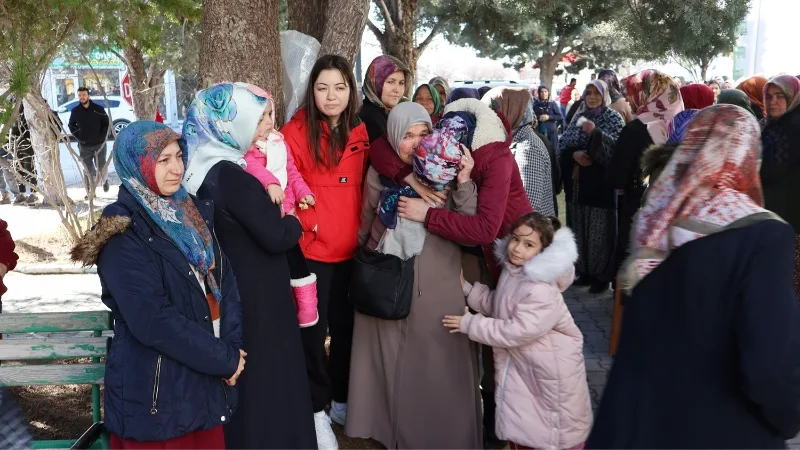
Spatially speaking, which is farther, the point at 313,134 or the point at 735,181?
the point at 313,134

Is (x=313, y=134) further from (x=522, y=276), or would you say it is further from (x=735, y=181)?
(x=735, y=181)

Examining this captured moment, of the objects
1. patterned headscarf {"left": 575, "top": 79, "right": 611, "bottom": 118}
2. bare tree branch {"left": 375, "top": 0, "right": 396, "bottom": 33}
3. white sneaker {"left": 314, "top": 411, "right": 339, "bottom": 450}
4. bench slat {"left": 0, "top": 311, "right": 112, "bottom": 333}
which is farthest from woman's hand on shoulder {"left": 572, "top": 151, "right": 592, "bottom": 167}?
bare tree branch {"left": 375, "top": 0, "right": 396, "bottom": 33}

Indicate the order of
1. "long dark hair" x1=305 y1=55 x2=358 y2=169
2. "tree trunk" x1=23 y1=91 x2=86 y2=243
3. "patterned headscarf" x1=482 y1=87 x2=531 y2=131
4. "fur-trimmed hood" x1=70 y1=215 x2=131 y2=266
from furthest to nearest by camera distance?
1. "tree trunk" x1=23 y1=91 x2=86 y2=243
2. "patterned headscarf" x1=482 y1=87 x2=531 y2=131
3. "long dark hair" x1=305 y1=55 x2=358 y2=169
4. "fur-trimmed hood" x1=70 y1=215 x2=131 y2=266

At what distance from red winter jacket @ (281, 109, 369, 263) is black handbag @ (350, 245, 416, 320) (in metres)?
0.27

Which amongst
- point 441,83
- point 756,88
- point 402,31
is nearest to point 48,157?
point 441,83

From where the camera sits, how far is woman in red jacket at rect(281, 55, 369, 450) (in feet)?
11.4

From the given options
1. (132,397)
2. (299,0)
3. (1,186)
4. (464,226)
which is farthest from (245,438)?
(1,186)

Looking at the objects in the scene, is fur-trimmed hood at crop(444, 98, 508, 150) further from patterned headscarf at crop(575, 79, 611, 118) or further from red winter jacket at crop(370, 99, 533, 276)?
patterned headscarf at crop(575, 79, 611, 118)

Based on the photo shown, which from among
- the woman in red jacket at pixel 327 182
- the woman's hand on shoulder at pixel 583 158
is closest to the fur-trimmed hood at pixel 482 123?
the woman in red jacket at pixel 327 182

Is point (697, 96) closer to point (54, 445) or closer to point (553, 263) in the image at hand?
point (553, 263)

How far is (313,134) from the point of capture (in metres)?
3.46

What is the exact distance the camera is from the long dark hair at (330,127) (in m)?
3.46

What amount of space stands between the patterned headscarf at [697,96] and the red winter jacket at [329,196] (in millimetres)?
2607

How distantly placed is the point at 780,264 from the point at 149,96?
38.2 feet
